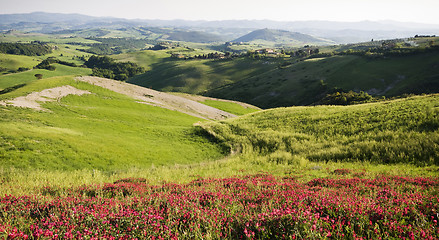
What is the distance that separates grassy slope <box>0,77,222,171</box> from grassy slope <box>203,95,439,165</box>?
7215 mm

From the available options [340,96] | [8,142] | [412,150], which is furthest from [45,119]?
[340,96]

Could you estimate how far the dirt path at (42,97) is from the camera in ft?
130

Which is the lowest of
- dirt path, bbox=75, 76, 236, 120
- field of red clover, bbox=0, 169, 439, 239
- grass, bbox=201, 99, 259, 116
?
grass, bbox=201, 99, 259, 116

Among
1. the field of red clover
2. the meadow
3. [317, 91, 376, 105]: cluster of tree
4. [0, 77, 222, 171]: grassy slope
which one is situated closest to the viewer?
the field of red clover

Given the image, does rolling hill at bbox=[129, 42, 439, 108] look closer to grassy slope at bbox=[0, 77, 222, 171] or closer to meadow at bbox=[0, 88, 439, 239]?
meadow at bbox=[0, 88, 439, 239]

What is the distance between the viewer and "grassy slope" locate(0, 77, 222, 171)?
71.7 feet

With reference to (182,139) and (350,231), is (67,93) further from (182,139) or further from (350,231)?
(350,231)

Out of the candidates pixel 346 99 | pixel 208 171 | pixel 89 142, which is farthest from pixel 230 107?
pixel 208 171

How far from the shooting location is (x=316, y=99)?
117125 mm

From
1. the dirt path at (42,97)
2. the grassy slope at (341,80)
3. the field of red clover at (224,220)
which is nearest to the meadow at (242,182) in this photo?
the field of red clover at (224,220)

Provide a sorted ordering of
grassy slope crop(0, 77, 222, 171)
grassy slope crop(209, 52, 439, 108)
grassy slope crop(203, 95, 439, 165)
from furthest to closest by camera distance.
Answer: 1. grassy slope crop(209, 52, 439, 108)
2. grassy slope crop(0, 77, 222, 171)
3. grassy slope crop(203, 95, 439, 165)

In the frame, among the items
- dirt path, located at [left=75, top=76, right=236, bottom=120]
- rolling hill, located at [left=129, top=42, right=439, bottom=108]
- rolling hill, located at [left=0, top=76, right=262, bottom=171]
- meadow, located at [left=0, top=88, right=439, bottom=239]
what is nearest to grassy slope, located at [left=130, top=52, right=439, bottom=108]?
rolling hill, located at [left=129, top=42, right=439, bottom=108]

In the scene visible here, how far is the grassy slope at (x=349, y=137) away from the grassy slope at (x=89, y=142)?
7.21 metres

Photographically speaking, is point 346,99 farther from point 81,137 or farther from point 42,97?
point 42,97
